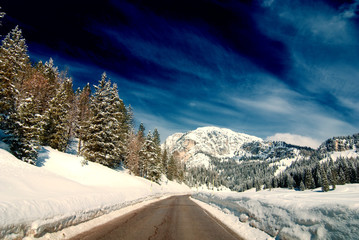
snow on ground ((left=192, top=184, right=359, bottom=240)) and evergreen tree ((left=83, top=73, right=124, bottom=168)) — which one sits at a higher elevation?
evergreen tree ((left=83, top=73, right=124, bottom=168))

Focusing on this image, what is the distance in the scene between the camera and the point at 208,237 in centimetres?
795

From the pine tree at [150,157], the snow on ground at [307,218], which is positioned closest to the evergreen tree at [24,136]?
the snow on ground at [307,218]

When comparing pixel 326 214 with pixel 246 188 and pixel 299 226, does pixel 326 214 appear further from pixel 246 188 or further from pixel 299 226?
pixel 246 188

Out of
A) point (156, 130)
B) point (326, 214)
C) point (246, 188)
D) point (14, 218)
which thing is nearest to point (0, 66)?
point (14, 218)

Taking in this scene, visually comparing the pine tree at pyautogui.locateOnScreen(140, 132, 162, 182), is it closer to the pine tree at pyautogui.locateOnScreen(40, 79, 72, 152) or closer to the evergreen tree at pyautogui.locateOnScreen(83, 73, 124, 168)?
the evergreen tree at pyautogui.locateOnScreen(83, 73, 124, 168)

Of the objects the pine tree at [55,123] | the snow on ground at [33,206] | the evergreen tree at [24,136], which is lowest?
the snow on ground at [33,206]

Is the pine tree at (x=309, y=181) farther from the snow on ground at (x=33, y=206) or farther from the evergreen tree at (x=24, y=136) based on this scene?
the evergreen tree at (x=24, y=136)

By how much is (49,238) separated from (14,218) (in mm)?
1260

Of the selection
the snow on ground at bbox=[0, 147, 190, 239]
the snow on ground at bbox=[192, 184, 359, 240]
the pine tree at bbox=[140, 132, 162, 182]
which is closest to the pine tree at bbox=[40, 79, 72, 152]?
the snow on ground at bbox=[0, 147, 190, 239]

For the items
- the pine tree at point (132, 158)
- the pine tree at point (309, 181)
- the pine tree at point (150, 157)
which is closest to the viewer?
the pine tree at point (132, 158)

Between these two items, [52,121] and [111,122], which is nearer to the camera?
[52,121]

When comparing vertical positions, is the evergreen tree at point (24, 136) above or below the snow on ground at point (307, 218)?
above

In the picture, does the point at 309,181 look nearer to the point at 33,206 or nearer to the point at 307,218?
the point at 307,218

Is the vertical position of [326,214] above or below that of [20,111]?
below
